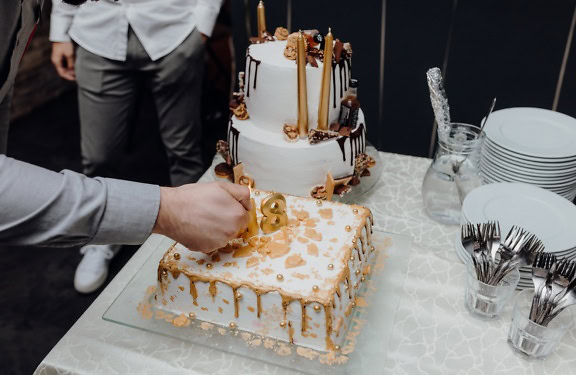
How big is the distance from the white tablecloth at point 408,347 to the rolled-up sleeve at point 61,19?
1.25 meters

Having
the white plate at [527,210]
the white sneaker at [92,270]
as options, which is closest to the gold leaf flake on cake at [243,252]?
the white plate at [527,210]

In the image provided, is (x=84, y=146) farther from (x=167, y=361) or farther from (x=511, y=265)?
(x=511, y=265)

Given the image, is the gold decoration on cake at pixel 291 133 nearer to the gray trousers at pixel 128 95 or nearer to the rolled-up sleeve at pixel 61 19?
the gray trousers at pixel 128 95

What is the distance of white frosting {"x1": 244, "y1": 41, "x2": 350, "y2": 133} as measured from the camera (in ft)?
4.58

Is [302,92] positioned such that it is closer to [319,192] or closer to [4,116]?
[319,192]

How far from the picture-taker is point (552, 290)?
1054 mm

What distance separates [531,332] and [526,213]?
0.35 meters

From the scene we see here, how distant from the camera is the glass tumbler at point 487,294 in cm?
114

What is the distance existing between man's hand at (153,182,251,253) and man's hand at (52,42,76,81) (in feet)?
4.61

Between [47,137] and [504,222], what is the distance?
10.4 feet

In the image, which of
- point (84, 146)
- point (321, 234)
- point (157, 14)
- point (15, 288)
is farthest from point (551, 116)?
point (15, 288)

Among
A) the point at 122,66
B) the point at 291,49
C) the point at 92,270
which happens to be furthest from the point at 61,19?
the point at 291,49

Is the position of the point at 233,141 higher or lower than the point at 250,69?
lower

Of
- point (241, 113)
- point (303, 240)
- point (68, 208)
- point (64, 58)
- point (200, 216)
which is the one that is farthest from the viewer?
point (64, 58)
